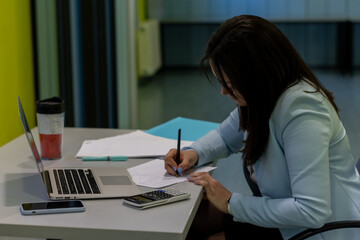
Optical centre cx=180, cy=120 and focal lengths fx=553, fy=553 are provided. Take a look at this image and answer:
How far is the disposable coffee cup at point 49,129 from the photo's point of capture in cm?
175

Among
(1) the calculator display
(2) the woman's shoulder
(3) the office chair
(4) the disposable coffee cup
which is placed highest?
(2) the woman's shoulder

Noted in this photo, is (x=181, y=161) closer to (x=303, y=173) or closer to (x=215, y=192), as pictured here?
(x=215, y=192)

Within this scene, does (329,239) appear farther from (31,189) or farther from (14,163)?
(14,163)

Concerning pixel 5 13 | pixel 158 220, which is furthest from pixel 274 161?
pixel 5 13

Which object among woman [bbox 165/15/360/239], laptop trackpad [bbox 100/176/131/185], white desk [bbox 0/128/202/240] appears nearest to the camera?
white desk [bbox 0/128/202/240]

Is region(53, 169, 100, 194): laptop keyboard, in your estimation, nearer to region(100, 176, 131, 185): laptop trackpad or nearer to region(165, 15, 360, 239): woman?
region(100, 176, 131, 185): laptop trackpad

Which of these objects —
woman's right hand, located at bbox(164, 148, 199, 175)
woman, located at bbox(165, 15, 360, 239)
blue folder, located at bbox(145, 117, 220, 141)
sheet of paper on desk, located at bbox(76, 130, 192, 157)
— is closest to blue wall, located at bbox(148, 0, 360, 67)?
blue folder, located at bbox(145, 117, 220, 141)

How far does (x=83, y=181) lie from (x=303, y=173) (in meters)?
0.59

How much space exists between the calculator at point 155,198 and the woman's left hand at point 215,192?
0.28 feet

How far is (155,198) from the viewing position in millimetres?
1344

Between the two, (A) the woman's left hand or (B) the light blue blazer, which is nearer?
(B) the light blue blazer

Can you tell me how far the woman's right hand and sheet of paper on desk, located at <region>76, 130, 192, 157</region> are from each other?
14 cm

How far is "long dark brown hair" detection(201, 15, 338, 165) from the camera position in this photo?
134cm

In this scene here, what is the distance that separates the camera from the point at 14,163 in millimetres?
1706
